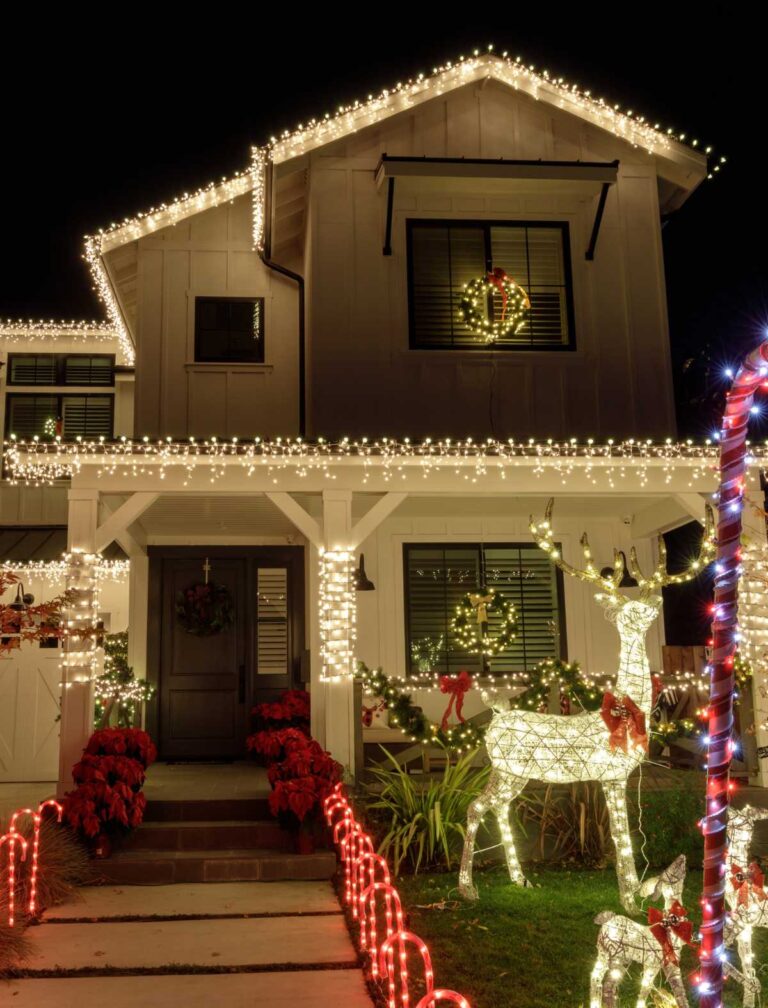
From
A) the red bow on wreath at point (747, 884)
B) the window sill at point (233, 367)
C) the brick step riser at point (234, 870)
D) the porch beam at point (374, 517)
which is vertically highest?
the window sill at point (233, 367)

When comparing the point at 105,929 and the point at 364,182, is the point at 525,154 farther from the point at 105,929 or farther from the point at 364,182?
the point at 105,929

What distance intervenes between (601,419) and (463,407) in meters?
1.63

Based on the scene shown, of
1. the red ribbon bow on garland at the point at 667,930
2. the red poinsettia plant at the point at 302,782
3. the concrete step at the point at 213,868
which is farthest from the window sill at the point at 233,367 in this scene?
the red ribbon bow on garland at the point at 667,930

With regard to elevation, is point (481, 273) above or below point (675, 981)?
above

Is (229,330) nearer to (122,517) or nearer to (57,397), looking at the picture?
(122,517)

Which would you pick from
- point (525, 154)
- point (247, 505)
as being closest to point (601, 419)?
point (525, 154)

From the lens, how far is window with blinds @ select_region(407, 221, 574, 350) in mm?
11242

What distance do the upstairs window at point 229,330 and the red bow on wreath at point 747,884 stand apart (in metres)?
8.53

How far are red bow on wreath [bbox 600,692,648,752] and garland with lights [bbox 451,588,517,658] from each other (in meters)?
4.79

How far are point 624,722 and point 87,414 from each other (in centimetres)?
1135

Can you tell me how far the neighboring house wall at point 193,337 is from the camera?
1179 cm

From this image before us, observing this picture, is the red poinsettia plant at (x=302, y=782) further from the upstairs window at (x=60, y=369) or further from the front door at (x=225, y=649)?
the upstairs window at (x=60, y=369)

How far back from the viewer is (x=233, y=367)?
12.0 meters

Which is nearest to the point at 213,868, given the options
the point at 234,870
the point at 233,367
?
the point at 234,870
